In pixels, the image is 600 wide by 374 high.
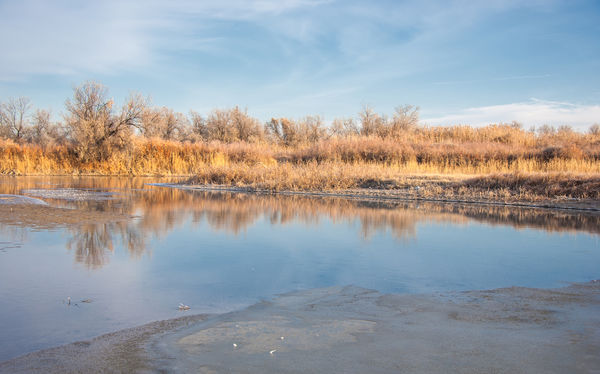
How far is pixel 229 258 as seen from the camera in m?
5.72

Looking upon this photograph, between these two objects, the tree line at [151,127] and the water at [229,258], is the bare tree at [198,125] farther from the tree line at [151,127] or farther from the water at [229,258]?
the water at [229,258]

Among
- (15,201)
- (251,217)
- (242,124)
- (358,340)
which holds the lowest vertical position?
(358,340)

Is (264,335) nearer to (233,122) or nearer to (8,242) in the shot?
(8,242)

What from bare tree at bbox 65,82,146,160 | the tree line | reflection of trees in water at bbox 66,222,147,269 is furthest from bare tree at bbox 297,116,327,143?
reflection of trees in water at bbox 66,222,147,269

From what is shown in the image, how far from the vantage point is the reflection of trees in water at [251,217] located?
705 centimetres

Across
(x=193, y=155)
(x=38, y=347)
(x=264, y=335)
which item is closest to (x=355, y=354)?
(x=264, y=335)

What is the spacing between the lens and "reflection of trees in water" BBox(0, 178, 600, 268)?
23.1 ft

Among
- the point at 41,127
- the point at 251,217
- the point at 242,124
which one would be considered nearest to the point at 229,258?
the point at 251,217

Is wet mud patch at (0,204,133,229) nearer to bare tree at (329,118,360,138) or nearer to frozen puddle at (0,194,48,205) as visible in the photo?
frozen puddle at (0,194,48,205)

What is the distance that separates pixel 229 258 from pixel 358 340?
2881mm

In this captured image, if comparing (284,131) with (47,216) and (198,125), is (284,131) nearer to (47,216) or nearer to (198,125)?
Answer: (198,125)

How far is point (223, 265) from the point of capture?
536cm

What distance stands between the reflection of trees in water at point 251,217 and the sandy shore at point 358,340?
8.24 ft

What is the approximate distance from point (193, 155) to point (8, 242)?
24.7 metres
